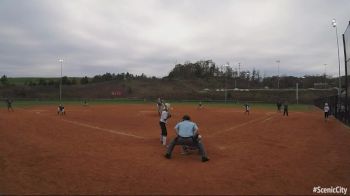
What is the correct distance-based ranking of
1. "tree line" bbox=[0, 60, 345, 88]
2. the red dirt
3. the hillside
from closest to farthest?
1. the red dirt
2. the hillside
3. "tree line" bbox=[0, 60, 345, 88]

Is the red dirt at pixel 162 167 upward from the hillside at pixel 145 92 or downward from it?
downward

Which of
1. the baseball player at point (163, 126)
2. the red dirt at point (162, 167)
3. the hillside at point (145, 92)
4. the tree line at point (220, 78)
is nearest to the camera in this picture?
the red dirt at point (162, 167)

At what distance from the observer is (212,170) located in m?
10.9

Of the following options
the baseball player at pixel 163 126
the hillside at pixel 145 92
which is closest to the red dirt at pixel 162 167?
the baseball player at pixel 163 126

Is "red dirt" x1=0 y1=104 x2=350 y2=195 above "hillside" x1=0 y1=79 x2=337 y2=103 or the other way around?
the other way around

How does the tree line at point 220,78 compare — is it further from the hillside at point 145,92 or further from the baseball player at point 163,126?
the baseball player at point 163,126

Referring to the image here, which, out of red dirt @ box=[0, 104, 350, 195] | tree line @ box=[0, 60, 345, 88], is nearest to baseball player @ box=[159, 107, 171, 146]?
red dirt @ box=[0, 104, 350, 195]

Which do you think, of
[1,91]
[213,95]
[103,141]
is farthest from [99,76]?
[103,141]

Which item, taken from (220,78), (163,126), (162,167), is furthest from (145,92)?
(162,167)

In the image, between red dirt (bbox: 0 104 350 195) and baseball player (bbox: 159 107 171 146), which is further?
baseball player (bbox: 159 107 171 146)

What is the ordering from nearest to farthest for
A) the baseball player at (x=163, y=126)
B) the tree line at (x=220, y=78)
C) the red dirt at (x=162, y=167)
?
the red dirt at (x=162, y=167), the baseball player at (x=163, y=126), the tree line at (x=220, y=78)

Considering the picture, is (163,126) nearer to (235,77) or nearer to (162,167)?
(162,167)

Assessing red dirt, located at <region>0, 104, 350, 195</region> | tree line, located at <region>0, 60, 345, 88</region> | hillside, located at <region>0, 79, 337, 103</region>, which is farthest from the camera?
tree line, located at <region>0, 60, 345, 88</region>

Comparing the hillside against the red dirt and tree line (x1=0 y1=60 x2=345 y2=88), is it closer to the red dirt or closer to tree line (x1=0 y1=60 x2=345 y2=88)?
tree line (x1=0 y1=60 x2=345 y2=88)
